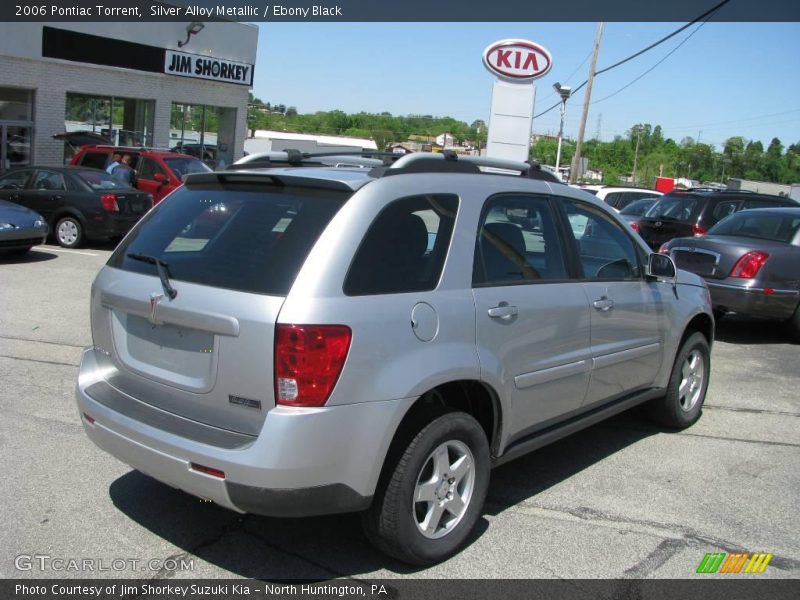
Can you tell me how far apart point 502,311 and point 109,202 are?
11.9 metres

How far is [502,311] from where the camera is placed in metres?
3.92

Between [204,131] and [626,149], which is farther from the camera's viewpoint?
[626,149]

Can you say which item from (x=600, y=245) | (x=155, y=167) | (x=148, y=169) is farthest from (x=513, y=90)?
(x=600, y=245)

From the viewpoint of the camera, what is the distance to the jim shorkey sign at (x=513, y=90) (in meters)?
16.1

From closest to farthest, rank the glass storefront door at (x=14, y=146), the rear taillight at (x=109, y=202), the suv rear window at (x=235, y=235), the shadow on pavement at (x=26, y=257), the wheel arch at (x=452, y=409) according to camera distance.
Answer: the suv rear window at (x=235, y=235) → the wheel arch at (x=452, y=409) → the shadow on pavement at (x=26, y=257) → the rear taillight at (x=109, y=202) → the glass storefront door at (x=14, y=146)

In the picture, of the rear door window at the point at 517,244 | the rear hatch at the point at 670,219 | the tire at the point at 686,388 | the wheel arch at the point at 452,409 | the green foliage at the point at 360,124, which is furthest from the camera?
the green foliage at the point at 360,124

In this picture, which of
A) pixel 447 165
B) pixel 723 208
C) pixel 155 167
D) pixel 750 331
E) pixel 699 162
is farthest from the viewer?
pixel 699 162

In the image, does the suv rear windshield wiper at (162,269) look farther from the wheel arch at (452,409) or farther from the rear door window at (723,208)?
Result: the rear door window at (723,208)

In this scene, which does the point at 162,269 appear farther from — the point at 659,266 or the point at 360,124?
the point at 360,124

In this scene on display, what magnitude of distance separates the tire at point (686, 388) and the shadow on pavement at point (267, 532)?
4.37ft

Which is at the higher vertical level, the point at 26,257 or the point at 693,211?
the point at 693,211

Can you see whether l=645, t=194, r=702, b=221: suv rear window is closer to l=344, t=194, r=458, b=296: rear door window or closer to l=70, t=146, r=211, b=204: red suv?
l=70, t=146, r=211, b=204: red suv

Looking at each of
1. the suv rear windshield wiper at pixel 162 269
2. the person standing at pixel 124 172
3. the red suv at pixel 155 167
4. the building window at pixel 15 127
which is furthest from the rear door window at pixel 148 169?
the suv rear windshield wiper at pixel 162 269

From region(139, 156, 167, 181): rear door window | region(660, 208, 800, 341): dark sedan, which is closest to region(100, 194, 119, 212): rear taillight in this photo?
region(139, 156, 167, 181): rear door window
